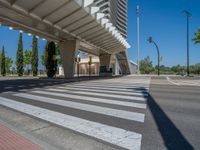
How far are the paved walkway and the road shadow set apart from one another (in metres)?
2.41

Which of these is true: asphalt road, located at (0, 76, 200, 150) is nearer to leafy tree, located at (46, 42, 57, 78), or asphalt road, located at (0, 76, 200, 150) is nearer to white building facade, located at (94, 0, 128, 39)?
leafy tree, located at (46, 42, 57, 78)

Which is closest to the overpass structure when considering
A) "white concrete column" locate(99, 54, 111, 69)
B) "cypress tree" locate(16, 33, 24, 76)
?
"white concrete column" locate(99, 54, 111, 69)

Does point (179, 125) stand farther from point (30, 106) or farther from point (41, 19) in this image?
point (41, 19)

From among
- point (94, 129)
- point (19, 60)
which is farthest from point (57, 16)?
point (19, 60)

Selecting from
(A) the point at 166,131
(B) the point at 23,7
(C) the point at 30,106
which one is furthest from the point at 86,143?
(B) the point at 23,7

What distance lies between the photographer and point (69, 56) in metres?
30.9

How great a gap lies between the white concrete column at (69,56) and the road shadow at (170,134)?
2530 cm

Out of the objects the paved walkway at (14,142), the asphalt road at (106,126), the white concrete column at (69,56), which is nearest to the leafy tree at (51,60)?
the white concrete column at (69,56)

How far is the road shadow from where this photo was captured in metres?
3.78

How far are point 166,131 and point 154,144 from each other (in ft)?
2.85

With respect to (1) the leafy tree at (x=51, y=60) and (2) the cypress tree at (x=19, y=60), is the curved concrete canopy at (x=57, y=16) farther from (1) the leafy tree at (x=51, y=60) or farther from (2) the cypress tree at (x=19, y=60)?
(2) the cypress tree at (x=19, y=60)

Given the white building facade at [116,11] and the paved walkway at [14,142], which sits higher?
the white building facade at [116,11]

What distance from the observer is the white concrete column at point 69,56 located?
30756mm

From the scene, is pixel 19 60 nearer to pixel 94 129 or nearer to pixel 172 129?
pixel 94 129
